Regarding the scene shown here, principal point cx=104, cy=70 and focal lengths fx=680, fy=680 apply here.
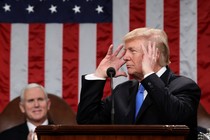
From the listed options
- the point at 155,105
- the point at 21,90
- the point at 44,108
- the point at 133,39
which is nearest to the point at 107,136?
the point at 155,105

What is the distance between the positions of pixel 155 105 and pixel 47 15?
2.71 metres

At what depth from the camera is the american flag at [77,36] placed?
5809 mm

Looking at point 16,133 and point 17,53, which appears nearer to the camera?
point 16,133

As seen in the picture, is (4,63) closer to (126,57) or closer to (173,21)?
(173,21)

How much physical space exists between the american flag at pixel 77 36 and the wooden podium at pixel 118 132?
3.04 meters

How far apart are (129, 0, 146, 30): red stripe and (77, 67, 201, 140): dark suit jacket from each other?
2.21m

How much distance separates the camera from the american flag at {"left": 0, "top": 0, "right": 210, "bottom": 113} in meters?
5.81

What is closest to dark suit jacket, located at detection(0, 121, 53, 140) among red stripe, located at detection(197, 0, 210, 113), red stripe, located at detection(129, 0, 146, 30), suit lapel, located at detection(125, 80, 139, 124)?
red stripe, located at detection(129, 0, 146, 30)

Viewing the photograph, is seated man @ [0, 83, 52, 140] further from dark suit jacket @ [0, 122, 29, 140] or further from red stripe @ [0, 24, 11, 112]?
red stripe @ [0, 24, 11, 112]

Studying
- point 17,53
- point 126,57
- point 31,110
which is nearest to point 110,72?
point 126,57

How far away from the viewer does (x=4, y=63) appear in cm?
586

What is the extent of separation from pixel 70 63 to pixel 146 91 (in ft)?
8.08

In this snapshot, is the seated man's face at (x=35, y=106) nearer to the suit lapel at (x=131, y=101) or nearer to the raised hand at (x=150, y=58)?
the suit lapel at (x=131, y=101)

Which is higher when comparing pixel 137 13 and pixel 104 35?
pixel 137 13
